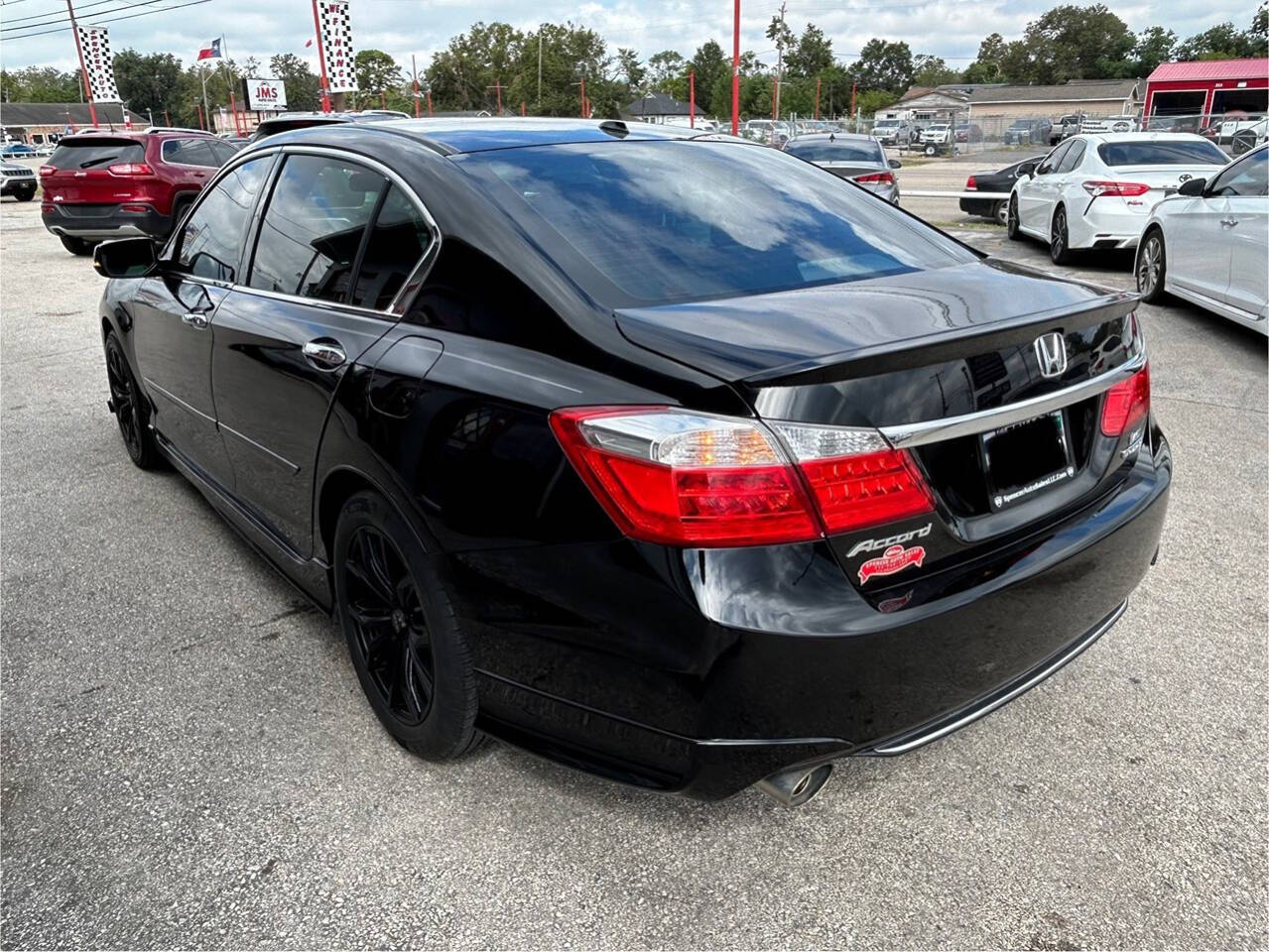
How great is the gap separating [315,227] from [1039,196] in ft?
36.8

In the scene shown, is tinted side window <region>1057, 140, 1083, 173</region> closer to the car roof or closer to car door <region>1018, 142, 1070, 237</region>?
car door <region>1018, 142, 1070, 237</region>

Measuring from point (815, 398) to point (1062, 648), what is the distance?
1.01m

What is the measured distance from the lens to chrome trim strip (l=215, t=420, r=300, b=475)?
9.36 ft

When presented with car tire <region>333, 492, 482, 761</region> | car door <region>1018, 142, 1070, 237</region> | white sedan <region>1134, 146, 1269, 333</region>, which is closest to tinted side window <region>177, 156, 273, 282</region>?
car tire <region>333, 492, 482, 761</region>

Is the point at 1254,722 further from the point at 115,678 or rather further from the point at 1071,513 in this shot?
the point at 115,678

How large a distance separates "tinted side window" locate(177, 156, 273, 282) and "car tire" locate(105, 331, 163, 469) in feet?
3.11

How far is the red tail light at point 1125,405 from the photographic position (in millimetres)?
2309

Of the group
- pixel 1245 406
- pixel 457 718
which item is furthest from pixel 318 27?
pixel 457 718

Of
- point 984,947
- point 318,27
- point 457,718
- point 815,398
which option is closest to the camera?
point 815,398

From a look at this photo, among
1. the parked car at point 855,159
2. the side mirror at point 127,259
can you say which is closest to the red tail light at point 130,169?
the parked car at point 855,159

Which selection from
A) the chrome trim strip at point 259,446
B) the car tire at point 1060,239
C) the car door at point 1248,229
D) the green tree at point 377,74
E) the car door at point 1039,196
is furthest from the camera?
the green tree at point 377,74

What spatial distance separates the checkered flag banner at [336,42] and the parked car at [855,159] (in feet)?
62.7

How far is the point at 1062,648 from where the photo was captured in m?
2.26

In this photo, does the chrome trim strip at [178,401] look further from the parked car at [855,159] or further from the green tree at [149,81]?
the green tree at [149,81]
